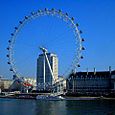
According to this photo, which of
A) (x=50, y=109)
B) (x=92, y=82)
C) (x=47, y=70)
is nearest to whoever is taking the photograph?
(x=50, y=109)

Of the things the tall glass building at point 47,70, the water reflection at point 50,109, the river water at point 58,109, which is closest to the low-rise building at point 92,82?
the tall glass building at point 47,70

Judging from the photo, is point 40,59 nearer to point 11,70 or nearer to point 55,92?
point 55,92

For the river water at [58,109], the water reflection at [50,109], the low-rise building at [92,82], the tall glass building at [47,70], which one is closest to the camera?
the river water at [58,109]

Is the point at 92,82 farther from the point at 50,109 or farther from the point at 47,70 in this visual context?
the point at 50,109

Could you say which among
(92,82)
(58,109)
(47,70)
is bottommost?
(58,109)

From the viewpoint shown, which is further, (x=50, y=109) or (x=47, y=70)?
(x=47, y=70)

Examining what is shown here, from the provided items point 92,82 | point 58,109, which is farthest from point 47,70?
point 58,109

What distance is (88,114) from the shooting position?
40.0 metres

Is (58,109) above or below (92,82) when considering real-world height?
below

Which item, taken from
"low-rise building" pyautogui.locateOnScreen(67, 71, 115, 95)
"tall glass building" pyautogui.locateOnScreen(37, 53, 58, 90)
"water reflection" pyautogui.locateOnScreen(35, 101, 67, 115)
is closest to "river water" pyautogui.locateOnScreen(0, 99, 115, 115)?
"water reflection" pyautogui.locateOnScreen(35, 101, 67, 115)

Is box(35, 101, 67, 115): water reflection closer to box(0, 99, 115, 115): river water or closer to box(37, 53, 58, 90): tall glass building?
box(0, 99, 115, 115): river water

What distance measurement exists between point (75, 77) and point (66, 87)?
3687 millimetres

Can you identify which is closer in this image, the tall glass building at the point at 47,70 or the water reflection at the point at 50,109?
the water reflection at the point at 50,109

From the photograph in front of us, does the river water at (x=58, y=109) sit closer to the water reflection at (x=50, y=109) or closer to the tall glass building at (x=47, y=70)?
the water reflection at (x=50, y=109)
